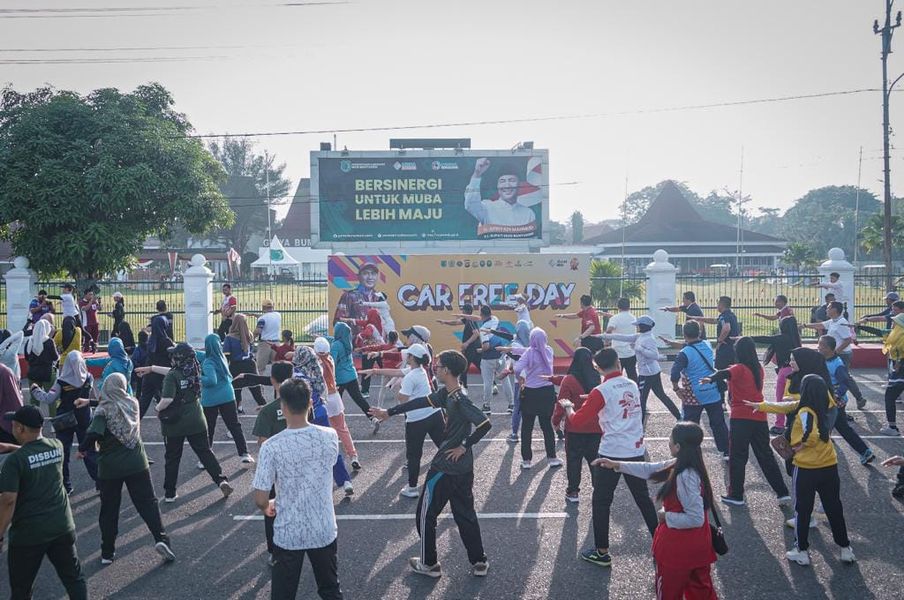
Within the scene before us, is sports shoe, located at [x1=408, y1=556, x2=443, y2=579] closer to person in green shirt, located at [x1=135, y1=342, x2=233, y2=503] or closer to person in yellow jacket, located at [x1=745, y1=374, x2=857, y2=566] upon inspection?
person in green shirt, located at [x1=135, y1=342, x2=233, y2=503]

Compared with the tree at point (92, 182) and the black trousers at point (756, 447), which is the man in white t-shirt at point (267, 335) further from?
the tree at point (92, 182)

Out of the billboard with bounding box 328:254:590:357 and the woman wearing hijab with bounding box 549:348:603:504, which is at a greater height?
the billboard with bounding box 328:254:590:357

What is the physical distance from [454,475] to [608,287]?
58.1 ft

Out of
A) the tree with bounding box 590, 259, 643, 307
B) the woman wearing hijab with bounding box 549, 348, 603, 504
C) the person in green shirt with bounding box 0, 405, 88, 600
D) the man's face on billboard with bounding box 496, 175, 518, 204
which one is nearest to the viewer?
the person in green shirt with bounding box 0, 405, 88, 600

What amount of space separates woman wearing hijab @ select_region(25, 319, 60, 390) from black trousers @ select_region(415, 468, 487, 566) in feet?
22.4

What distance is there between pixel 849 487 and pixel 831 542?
1.80m

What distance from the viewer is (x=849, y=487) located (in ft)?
26.3

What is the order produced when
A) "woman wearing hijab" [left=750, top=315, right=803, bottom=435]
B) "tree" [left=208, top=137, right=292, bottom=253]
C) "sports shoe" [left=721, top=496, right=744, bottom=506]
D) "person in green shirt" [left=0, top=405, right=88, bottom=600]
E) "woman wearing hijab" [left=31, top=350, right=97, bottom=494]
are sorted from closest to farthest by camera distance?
"person in green shirt" [left=0, top=405, right=88, bottom=600] → "sports shoe" [left=721, top=496, right=744, bottom=506] → "woman wearing hijab" [left=31, top=350, right=97, bottom=494] → "woman wearing hijab" [left=750, top=315, right=803, bottom=435] → "tree" [left=208, top=137, right=292, bottom=253]

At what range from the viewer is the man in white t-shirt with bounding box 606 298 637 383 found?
1176 centimetres

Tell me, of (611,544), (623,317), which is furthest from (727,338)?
(611,544)

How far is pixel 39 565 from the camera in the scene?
4.89 m

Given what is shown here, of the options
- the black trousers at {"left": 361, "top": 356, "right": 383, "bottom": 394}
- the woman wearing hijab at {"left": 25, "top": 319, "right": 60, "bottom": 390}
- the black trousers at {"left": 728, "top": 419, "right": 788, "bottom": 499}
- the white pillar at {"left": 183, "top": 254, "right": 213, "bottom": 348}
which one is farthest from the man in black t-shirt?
the white pillar at {"left": 183, "top": 254, "right": 213, "bottom": 348}

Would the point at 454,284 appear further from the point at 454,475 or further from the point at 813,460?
the point at 813,460

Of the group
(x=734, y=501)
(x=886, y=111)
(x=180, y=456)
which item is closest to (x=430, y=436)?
(x=180, y=456)
